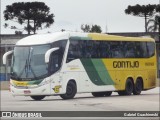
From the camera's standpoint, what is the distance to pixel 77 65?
26922mm

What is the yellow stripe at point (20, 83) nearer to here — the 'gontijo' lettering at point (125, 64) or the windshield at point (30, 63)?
the windshield at point (30, 63)

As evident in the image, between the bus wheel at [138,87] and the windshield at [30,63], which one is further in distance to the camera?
the bus wheel at [138,87]

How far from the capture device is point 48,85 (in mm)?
25344

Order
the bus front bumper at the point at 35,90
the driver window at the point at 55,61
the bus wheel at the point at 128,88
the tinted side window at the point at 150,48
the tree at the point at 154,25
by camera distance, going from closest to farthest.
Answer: the bus front bumper at the point at 35,90, the driver window at the point at 55,61, the bus wheel at the point at 128,88, the tinted side window at the point at 150,48, the tree at the point at 154,25

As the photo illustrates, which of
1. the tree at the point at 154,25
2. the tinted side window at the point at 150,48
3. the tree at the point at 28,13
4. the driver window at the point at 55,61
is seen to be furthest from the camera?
the tree at the point at 154,25

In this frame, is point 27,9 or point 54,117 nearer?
point 54,117

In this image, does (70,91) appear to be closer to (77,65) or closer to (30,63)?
(77,65)

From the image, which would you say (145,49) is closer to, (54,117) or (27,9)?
(27,9)

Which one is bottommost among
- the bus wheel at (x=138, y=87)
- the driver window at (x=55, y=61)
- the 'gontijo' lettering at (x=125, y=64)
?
the bus wheel at (x=138, y=87)

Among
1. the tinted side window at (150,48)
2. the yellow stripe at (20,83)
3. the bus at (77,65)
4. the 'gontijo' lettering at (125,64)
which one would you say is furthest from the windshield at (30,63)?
the tinted side window at (150,48)

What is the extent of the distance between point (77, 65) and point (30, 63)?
90.8 inches

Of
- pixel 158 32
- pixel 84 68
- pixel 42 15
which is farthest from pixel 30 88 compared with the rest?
pixel 158 32

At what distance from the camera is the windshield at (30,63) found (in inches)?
A: 1001

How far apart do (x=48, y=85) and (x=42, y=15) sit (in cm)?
2146
